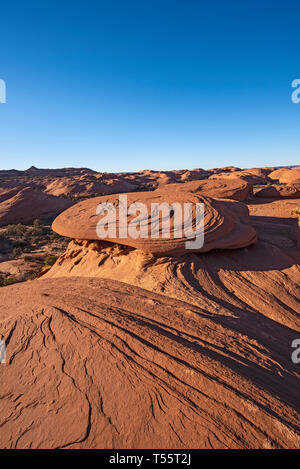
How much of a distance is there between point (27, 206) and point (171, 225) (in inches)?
883

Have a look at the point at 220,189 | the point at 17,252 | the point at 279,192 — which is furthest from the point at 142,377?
the point at 279,192

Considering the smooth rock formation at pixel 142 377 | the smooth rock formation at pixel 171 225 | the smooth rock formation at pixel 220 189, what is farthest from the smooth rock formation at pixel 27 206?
the smooth rock formation at pixel 142 377

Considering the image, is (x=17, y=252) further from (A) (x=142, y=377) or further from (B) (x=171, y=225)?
(A) (x=142, y=377)

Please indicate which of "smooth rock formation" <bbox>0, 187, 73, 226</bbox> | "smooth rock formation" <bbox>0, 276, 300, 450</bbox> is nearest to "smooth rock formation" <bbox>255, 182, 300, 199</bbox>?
"smooth rock formation" <bbox>0, 276, 300, 450</bbox>

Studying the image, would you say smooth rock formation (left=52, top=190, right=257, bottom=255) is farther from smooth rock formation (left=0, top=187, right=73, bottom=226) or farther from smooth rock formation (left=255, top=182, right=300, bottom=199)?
smooth rock formation (left=0, top=187, right=73, bottom=226)

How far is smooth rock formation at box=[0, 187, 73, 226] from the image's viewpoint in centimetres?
2270

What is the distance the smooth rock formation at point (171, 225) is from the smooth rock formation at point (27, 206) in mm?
18026

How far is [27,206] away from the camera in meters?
23.8

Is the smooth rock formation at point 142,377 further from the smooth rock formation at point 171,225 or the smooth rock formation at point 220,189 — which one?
the smooth rock formation at point 220,189

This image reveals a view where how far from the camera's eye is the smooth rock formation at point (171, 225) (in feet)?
19.1

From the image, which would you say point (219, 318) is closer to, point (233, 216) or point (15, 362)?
point (15, 362)

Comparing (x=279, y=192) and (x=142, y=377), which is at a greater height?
(x=279, y=192)

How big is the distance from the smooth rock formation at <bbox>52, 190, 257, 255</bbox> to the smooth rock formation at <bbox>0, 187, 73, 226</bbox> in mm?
18026
